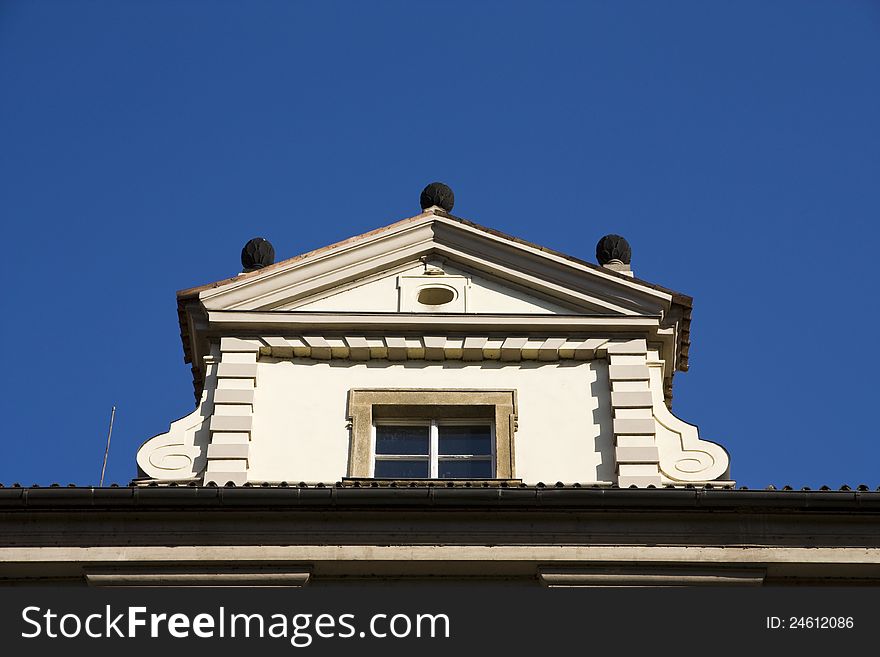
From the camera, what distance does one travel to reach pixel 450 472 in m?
18.0

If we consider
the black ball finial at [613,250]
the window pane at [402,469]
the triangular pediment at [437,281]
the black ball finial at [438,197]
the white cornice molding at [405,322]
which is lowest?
the window pane at [402,469]

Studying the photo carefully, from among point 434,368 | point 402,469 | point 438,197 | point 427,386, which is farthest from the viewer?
point 438,197

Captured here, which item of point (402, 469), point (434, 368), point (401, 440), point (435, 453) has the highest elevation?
point (434, 368)

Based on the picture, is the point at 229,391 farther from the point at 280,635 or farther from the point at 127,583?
the point at 280,635

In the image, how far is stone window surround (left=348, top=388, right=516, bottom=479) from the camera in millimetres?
18188

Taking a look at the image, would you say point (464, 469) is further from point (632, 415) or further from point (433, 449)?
point (632, 415)

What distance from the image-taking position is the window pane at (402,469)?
705 inches

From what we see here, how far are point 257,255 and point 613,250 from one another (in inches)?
178

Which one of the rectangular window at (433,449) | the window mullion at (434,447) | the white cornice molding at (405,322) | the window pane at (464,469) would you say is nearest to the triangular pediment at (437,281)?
the white cornice molding at (405,322)

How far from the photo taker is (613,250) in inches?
802

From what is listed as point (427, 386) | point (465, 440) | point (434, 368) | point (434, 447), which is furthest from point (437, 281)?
point (434, 447)

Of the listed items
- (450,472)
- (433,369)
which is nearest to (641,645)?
(450,472)

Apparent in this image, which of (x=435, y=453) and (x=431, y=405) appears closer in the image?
(x=435, y=453)

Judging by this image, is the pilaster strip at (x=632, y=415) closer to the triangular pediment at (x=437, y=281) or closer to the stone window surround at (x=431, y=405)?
the triangular pediment at (x=437, y=281)
